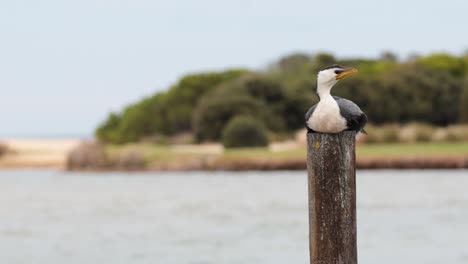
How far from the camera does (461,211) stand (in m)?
24.4

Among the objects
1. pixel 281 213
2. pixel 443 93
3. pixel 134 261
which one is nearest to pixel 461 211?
pixel 281 213

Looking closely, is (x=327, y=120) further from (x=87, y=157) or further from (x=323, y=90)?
(x=87, y=157)

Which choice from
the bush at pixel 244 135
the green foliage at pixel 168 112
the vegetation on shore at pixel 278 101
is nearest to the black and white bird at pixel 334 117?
the bush at pixel 244 135

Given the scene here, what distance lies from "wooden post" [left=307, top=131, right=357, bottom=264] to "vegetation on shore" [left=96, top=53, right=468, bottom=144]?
4440 cm

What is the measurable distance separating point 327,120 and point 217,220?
16.4 m

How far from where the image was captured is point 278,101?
189 ft

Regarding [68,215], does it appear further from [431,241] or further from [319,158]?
[319,158]

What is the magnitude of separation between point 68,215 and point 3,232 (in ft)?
11.8

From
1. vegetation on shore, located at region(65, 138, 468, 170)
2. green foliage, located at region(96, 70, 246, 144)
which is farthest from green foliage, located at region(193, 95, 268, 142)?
green foliage, located at region(96, 70, 246, 144)

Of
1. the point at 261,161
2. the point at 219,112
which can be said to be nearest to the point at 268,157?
the point at 261,161

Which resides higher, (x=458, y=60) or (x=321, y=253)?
(x=458, y=60)

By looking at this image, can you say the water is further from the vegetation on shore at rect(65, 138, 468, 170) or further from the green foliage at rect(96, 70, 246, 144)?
the green foliage at rect(96, 70, 246, 144)

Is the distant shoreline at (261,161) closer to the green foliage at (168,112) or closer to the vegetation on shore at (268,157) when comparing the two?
the vegetation on shore at (268,157)

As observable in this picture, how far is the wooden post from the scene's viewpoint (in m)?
7.99
